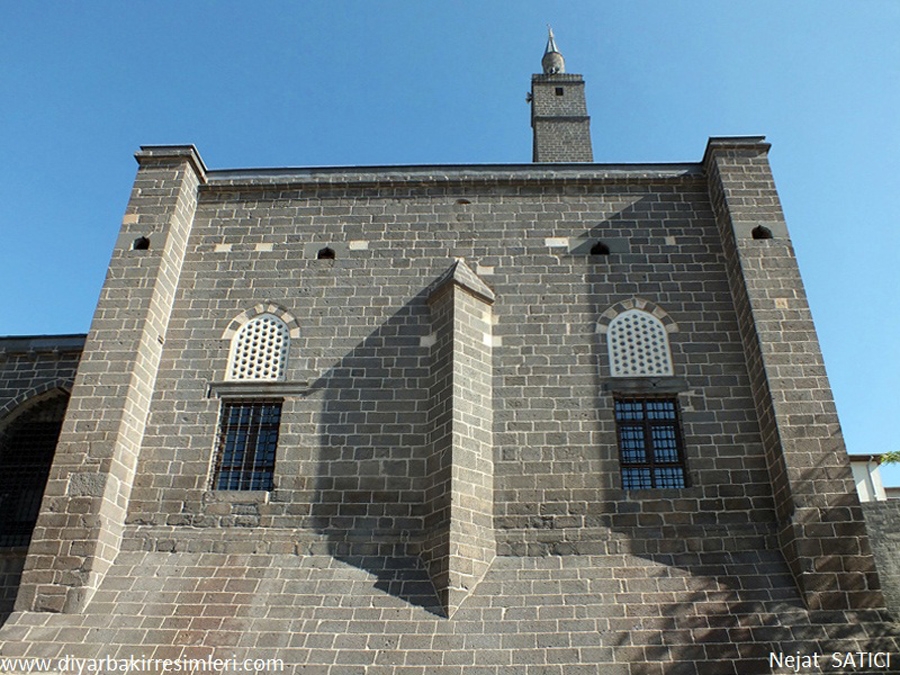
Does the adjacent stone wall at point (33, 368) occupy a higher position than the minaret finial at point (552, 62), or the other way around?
the minaret finial at point (552, 62)

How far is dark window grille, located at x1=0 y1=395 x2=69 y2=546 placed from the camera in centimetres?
1176

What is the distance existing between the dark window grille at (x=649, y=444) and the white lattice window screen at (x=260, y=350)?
16.2 ft

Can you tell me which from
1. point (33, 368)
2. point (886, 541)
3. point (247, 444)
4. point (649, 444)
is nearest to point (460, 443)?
point (649, 444)

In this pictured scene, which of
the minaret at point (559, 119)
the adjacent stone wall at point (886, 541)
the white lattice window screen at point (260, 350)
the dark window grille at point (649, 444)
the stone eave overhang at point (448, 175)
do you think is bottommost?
the adjacent stone wall at point (886, 541)

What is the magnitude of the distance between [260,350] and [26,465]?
4.40 metres

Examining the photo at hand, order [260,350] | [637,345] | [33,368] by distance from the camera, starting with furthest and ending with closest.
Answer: [33,368]
[260,350]
[637,345]

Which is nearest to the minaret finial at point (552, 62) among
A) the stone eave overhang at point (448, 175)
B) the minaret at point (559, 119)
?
the minaret at point (559, 119)

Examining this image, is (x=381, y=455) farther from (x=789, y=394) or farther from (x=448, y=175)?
(x=789, y=394)

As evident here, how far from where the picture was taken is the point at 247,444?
1073 centimetres

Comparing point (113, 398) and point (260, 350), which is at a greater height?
point (260, 350)

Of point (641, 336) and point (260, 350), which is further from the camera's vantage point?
point (260, 350)

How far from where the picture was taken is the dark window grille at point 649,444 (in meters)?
10.3

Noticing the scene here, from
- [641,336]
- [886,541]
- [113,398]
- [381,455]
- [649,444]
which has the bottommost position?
[886,541]

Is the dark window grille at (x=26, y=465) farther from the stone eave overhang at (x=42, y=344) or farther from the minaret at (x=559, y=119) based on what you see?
the minaret at (x=559, y=119)
